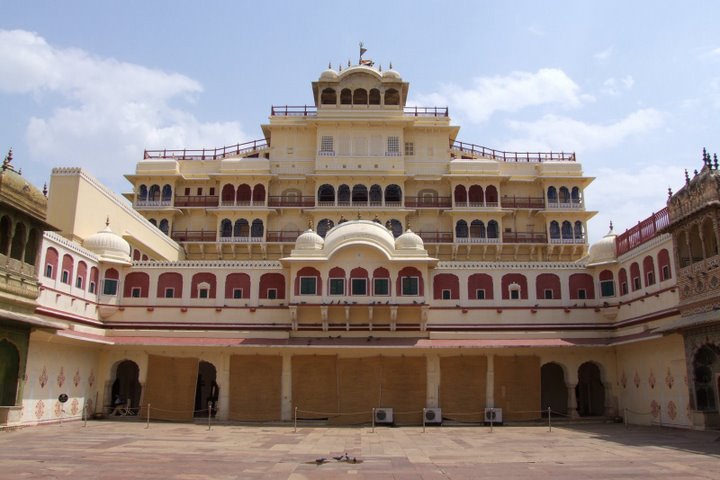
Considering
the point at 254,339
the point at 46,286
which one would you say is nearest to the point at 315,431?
the point at 254,339

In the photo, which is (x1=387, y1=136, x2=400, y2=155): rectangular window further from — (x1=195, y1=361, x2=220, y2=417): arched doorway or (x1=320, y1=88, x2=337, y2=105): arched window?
(x1=195, y1=361, x2=220, y2=417): arched doorway

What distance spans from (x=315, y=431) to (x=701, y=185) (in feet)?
60.8

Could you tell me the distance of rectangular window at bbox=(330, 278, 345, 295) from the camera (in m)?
33.3

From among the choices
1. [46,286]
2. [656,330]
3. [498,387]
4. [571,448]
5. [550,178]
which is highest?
[550,178]

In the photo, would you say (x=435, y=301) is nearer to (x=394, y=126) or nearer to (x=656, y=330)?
(x=656, y=330)

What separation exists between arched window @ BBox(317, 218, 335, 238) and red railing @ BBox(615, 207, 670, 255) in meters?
21.1

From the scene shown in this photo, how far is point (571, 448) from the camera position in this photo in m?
20.4

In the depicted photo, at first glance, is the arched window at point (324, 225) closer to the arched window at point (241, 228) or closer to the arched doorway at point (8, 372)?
the arched window at point (241, 228)

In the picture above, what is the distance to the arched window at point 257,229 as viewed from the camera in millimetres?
48737

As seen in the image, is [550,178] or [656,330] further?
[550,178]

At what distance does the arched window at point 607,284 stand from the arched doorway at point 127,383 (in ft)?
85.2

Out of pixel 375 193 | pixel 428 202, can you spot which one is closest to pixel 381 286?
pixel 375 193

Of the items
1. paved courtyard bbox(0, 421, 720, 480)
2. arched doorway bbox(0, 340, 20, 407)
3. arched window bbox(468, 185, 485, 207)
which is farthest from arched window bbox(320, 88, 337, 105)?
arched doorway bbox(0, 340, 20, 407)

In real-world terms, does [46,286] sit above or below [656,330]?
above
